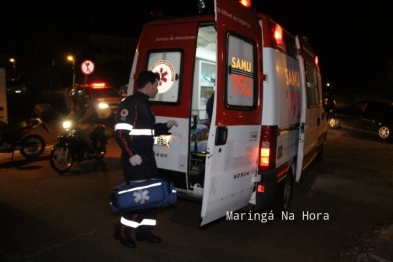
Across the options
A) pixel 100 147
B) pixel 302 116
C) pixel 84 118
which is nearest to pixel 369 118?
pixel 302 116

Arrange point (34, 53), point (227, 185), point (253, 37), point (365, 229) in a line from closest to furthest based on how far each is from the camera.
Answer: point (227, 185) < point (253, 37) < point (365, 229) < point (34, 53)

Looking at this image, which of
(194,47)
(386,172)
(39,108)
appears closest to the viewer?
(194,47)

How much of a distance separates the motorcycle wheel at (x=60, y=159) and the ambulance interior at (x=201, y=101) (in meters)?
2.78

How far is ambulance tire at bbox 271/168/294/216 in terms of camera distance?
514cm

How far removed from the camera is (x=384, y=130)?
1416 cm

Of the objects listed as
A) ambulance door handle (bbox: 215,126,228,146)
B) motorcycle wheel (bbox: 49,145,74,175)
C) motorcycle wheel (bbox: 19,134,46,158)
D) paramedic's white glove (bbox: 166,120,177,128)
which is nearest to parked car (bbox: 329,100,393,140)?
motorcycle wheel (bbox: 49,145,74,175)

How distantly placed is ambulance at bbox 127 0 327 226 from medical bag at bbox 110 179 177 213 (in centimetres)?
43

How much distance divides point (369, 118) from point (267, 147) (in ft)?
39.3

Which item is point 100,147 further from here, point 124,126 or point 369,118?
point 369,118

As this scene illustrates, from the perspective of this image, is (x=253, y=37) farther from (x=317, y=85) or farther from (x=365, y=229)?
(x=317, y=85)

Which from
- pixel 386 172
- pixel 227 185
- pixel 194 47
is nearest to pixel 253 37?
pixel 194 47

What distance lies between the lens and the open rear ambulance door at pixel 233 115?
3.89 metres

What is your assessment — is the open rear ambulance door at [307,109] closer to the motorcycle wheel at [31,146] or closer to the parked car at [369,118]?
the motorcycle wheel at [31,146]

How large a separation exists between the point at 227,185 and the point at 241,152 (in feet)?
1.32
